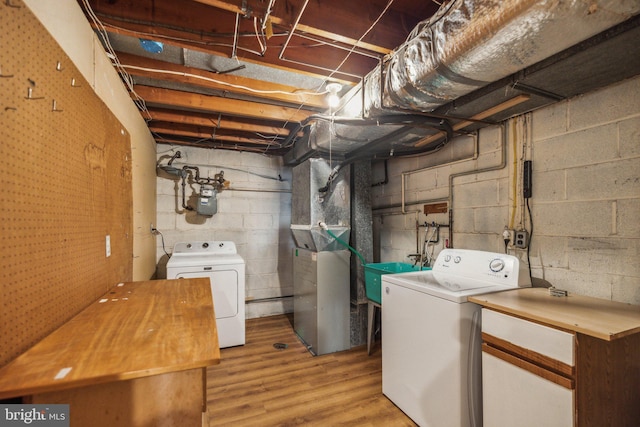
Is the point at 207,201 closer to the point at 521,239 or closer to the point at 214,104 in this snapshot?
the point at 214,104

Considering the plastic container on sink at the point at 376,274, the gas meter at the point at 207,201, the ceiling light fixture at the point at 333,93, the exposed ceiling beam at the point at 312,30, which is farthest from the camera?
the gas meter at the point at 207,201

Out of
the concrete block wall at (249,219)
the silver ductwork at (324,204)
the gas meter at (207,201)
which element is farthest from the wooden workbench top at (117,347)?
the concrete block wall at (249,219)

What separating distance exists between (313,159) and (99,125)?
1862 millimetres

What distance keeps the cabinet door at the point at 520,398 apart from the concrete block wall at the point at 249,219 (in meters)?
2.85

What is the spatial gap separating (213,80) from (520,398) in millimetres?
2500

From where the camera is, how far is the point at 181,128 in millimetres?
3072

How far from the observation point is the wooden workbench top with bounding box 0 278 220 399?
653 mm

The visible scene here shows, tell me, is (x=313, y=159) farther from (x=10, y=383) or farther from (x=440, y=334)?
(x=10, y=383)

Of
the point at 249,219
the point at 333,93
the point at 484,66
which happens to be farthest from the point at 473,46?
the point at 249,219

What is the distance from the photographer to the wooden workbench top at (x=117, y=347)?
0.65 metres

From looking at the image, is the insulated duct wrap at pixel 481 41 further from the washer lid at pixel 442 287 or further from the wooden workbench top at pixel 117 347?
the wooden workbench top at pixel 117 347

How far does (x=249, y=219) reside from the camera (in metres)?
3.81

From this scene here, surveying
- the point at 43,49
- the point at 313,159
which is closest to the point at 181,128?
the point at 313,159

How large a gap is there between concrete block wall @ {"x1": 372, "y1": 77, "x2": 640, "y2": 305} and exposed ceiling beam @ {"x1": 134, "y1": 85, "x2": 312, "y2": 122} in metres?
1.54
